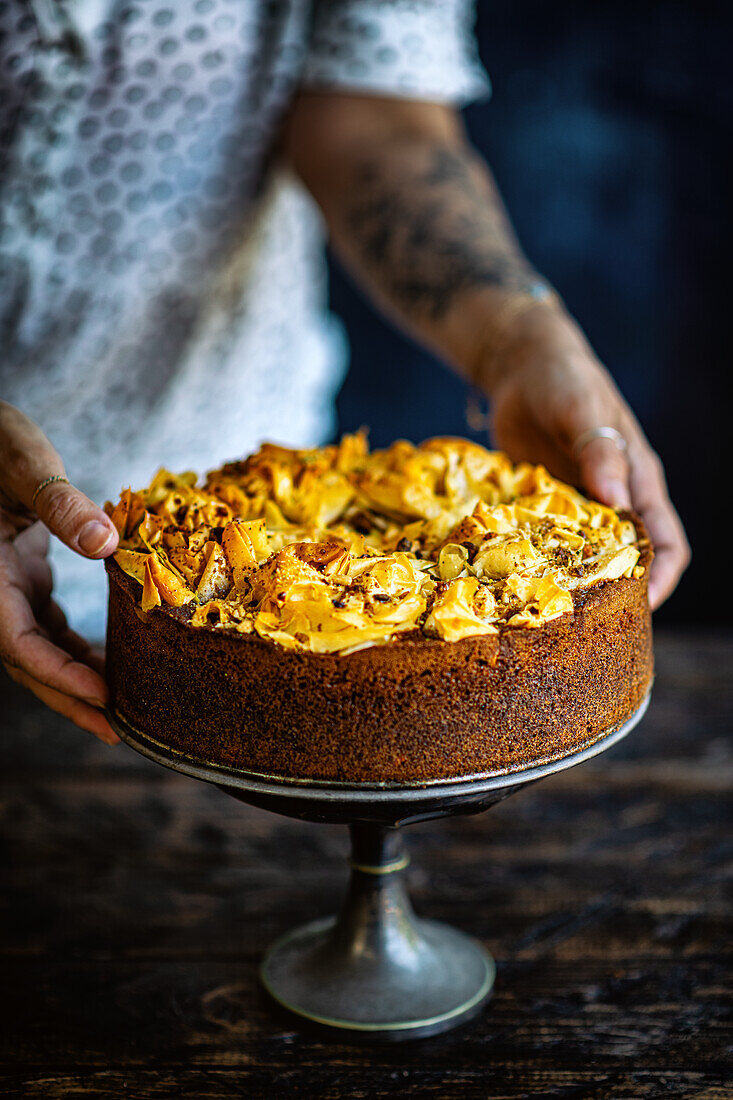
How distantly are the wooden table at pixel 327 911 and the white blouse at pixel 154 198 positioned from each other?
22.0 inches

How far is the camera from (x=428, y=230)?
1.77 m

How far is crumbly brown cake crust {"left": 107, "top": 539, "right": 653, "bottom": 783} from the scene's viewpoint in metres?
0.90

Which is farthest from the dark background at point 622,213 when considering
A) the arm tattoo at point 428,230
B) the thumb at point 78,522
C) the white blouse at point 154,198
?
the thumb at point 78,522

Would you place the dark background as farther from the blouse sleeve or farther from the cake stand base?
the cake stand base

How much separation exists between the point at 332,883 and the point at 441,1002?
307 mm

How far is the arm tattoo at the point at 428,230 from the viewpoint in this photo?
171 cm

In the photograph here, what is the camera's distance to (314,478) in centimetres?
122

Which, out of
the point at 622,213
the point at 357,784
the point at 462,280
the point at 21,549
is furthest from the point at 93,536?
the point at 622,213

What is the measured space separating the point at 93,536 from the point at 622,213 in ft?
8.87

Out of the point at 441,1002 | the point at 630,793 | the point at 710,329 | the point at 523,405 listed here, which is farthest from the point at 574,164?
the point at 441,1002

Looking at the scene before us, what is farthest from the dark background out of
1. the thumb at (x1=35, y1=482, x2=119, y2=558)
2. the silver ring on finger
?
the thumb at (x1=35, y1=482, x2=119, y2=558)

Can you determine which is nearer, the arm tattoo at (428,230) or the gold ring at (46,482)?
the gold ring at (46,482)

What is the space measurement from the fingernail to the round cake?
0.03m

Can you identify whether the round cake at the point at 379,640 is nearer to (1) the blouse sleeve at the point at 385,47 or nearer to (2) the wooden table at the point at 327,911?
(2) the wooden table at the point at 327,911
